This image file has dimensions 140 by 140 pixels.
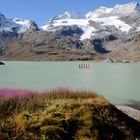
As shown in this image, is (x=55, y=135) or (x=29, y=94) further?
(x=29, y=94)

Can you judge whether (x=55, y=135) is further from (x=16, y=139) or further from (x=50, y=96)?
(x=50, y=96)

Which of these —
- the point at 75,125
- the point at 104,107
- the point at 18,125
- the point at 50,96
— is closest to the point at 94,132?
the point at 75,125

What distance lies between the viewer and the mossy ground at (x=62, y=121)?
11945 millimetres

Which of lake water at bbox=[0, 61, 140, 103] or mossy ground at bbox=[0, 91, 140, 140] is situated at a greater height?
mossy ground at bbox=[0, 91, 140, 140]

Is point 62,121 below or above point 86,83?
above

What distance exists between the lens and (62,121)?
502 inches

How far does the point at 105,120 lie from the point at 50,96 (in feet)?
13.4

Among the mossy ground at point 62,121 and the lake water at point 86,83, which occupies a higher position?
the mossy ground at point 62,121

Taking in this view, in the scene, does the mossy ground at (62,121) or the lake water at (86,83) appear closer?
the mossy ground at (62,121)

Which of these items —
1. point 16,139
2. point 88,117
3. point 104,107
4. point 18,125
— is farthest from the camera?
point 104,107

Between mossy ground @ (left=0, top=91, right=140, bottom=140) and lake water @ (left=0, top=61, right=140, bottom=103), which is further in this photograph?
lake water @ (left=0, top=61, right=140, bottom=103)

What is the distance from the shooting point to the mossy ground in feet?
39.2

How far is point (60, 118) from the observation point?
12.9 metres

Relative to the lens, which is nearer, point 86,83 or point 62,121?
point 62,121
